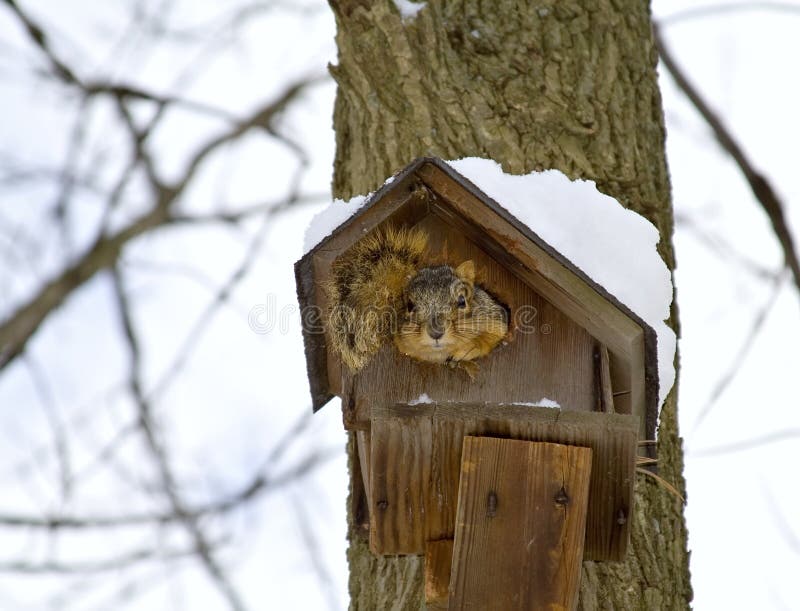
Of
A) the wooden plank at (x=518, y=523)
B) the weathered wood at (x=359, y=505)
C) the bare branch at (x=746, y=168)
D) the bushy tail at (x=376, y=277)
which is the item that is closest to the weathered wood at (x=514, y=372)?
the bushy tail at (x=376, y=277)

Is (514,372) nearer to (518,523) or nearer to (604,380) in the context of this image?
(604,380)

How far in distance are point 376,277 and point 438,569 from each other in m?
0.77

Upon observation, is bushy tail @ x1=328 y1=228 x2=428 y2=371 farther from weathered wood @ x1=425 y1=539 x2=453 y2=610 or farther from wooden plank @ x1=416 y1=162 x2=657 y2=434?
weathered wood @ x1=425 y1=539 x2=453 y2=610

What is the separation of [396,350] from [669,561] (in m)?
1.08

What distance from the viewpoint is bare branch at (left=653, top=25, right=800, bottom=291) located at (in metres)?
3.64

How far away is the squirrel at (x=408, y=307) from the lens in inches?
96.0

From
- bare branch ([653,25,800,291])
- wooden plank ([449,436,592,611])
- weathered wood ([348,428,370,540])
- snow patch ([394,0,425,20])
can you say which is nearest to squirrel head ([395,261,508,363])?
→ wooden plank ([449,436,592,611])

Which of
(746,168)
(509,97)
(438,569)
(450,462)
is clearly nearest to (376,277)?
(450,462)

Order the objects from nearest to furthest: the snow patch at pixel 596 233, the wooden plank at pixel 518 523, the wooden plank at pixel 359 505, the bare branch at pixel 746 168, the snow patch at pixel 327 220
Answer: the wooden plank at pixel 518 523 → the snow patch at pixel 596 233 → the snow patch at pixel 327 220 → the wooden plank at pixel 359 505 → the bare branch at pixel 746 168

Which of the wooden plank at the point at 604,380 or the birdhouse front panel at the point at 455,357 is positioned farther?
the wooden plank at the point at 604,380

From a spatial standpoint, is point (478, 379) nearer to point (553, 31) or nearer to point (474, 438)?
point (474, 438)

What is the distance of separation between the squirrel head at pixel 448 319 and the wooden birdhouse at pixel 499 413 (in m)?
0.04

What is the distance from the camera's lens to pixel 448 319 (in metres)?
2.41

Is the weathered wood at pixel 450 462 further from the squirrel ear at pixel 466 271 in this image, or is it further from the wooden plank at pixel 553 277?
the squirrel ear at pixel 466 271
